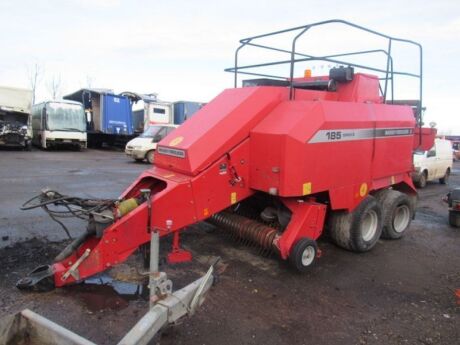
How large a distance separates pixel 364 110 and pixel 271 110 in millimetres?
1377

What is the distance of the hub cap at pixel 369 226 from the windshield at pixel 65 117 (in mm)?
18724

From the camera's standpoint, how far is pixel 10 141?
19.8 m

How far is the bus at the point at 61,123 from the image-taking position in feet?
68.1

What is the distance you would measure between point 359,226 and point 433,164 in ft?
29.3

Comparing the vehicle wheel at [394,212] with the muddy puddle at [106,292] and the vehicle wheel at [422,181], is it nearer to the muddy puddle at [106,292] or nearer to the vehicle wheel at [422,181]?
the muddy puddle at [106,292]

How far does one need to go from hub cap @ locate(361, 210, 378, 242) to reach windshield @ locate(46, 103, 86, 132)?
18724 mm

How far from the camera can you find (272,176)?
449 cm

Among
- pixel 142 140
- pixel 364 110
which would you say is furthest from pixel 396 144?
pixel 142 140

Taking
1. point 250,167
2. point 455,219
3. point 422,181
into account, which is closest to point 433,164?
point 422,181

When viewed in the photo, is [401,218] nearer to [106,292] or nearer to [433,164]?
[106,292]

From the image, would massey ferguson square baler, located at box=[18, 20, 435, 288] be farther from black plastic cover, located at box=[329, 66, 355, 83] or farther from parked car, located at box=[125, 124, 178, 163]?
parked car, located at box=[125, 124, 178, 163]

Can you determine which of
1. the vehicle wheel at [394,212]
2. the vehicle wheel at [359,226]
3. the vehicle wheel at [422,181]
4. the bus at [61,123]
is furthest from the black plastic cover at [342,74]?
the bus at [61,123]

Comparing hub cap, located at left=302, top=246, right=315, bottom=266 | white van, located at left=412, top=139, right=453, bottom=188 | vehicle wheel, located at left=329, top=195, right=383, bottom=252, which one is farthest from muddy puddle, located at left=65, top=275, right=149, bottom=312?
white van, located at left=412, top=139, right=453, bottom=188

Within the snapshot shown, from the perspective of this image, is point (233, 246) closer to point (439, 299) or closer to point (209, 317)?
point (209, 317)
